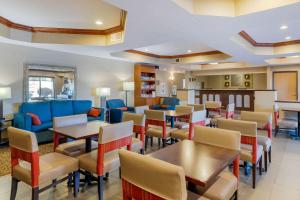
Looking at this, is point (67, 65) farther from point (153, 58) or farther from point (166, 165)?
point (166, 165)

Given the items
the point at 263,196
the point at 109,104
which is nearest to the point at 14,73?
the point at 109,104

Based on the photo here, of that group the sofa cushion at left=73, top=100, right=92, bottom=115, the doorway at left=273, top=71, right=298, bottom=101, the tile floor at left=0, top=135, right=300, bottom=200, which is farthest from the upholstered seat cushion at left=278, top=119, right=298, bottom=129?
the sofa cushion at left=73, top=100, right=92, bottom=115

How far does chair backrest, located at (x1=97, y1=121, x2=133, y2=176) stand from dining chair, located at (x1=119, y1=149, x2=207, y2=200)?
0.74 metres

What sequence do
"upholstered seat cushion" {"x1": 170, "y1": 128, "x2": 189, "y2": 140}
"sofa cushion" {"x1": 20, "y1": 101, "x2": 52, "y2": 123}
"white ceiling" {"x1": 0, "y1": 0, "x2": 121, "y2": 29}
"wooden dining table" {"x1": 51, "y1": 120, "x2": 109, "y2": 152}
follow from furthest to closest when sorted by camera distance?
"sofa cushion" {"x1": 20, "y1": 101, "x2": 52, "y2": 123}
"upholstered seat cushion" {"x1": 170, "y1": 128, "x2": 189, "y2": 140}
"white ceiling" {"x1": 0, "y1": 0, "x2": 121, "y2": 29}
"wooden dining table" {"x1": 51, "y1": 120, "x2": 109, "y2": 152}

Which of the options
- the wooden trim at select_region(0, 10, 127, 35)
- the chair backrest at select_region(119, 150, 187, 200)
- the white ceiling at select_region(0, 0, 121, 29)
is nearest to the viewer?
the chair backrest at select_region(119, 150, 187, 200)

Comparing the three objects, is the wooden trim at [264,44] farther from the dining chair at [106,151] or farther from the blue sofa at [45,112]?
the blue sofa at [45,112]

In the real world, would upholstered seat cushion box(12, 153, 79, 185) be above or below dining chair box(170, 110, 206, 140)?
below

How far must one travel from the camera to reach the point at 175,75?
10.7 m

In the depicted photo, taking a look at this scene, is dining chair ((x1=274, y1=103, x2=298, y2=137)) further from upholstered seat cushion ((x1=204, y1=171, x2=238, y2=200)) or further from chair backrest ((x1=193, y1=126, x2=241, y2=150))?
upholstered seat cushion ((x1=204, y1=171, x2=238, y2=200))

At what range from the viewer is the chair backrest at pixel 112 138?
2.13m

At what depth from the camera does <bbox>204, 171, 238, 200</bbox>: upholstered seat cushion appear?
1656mm

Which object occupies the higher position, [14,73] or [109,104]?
[14,73]

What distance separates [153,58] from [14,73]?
4.78 metres

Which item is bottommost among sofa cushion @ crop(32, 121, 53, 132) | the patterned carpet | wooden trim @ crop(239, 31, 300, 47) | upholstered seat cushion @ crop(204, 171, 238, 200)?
the patterned carpet
